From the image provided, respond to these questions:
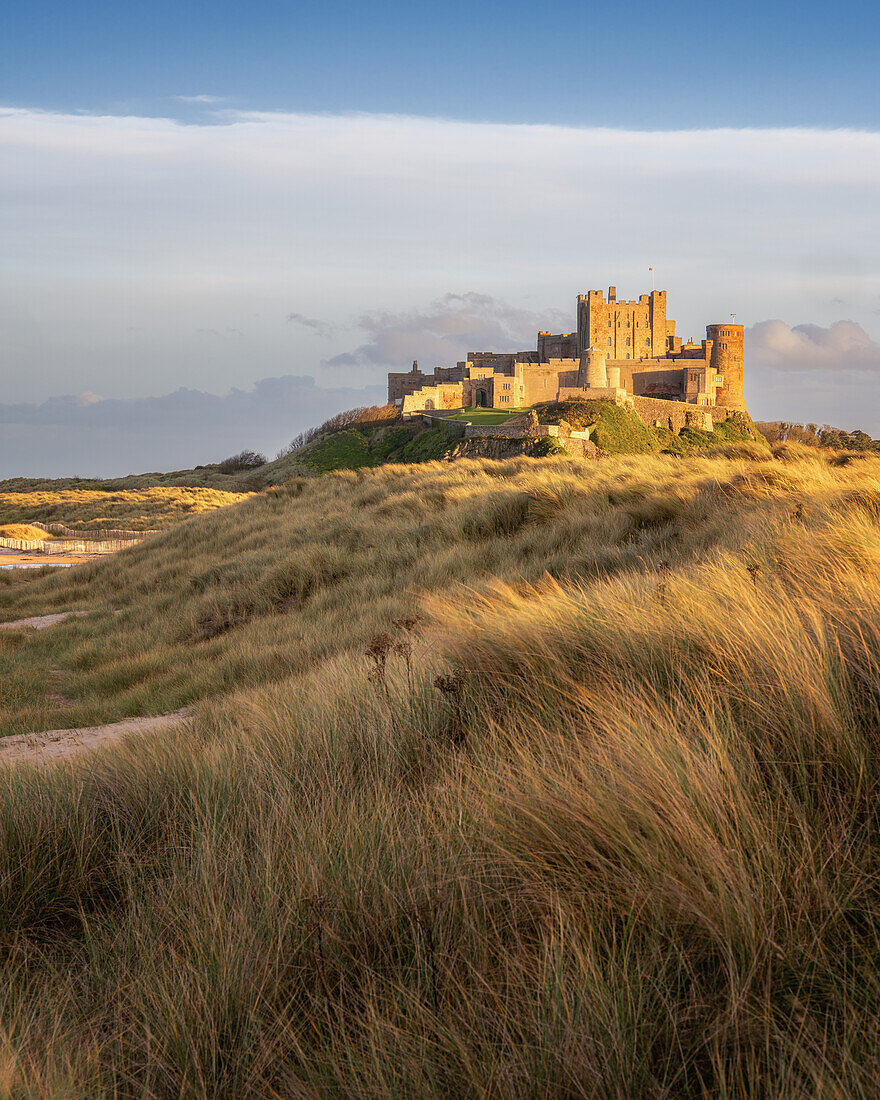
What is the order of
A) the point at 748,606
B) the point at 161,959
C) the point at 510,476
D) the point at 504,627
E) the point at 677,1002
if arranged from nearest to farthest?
1. the point at 677,1002
2. the point at 161,959
3. the point at 748,606
4. the point at 504,627
5. the point at 510,476

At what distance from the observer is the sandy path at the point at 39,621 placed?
12086 millimetres

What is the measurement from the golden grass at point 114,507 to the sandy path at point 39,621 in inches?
707

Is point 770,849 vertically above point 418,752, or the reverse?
point 770,849

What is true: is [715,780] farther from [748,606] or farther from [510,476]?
[510,476]

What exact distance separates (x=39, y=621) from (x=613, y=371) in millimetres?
60768

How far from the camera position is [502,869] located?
1.84 m

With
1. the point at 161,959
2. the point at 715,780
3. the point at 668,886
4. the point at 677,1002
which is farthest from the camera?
the point at 715,780

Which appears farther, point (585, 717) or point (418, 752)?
point (418, 752)

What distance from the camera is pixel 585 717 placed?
2.50 metres

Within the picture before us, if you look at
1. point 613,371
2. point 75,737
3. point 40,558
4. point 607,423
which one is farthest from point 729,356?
point 75,737

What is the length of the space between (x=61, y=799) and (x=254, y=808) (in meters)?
0.79

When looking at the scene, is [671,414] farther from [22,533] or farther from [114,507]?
[22,533]

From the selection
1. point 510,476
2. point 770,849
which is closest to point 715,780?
point 770,849

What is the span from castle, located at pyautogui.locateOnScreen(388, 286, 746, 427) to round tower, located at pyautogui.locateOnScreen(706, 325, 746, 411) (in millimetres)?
91
